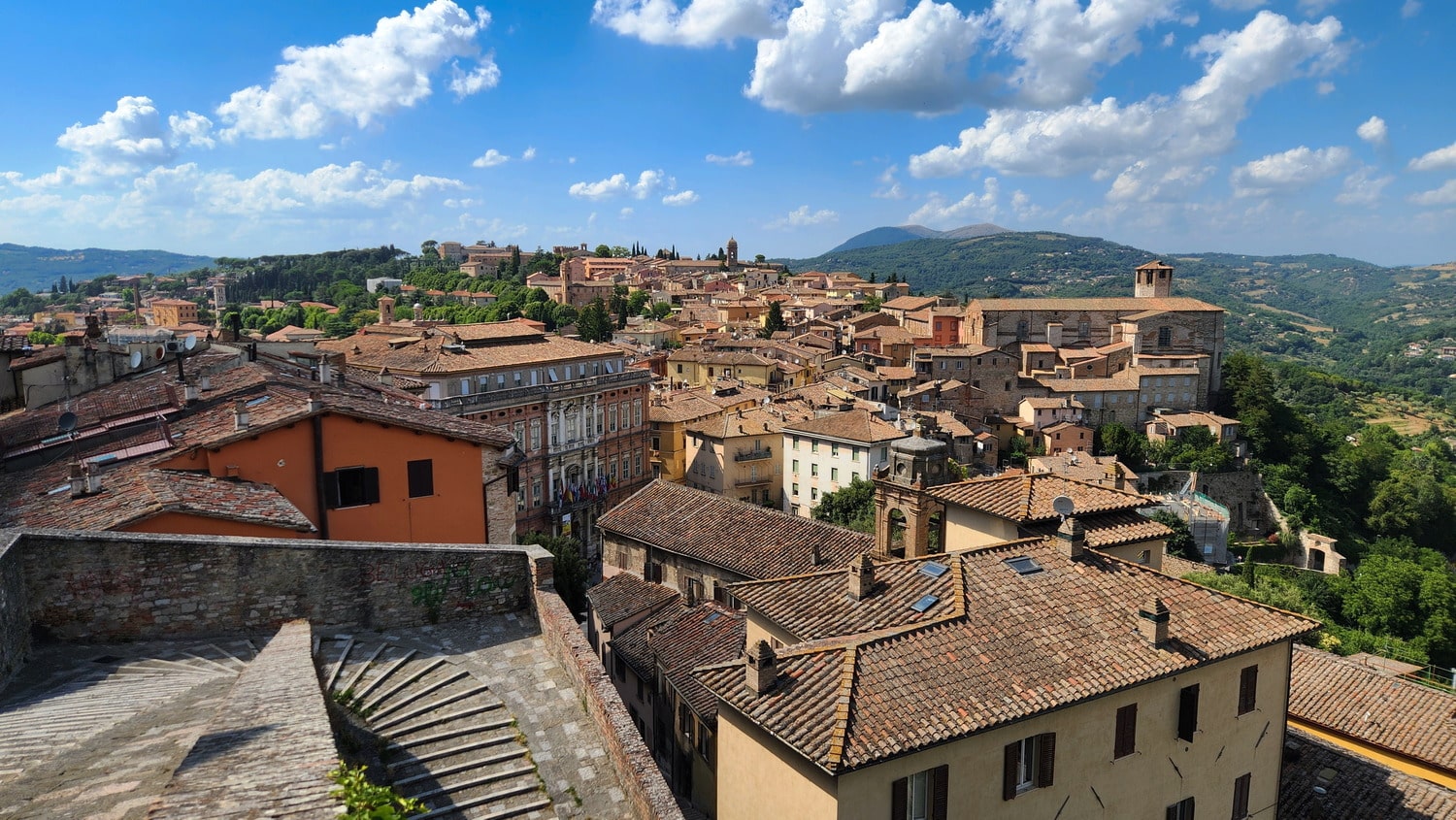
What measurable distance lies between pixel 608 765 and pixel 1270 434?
289 feet

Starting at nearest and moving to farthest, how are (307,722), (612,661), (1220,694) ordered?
(307,722)
(1220,694)
(612,661)

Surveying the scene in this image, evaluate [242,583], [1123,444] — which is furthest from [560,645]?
[1123,444]

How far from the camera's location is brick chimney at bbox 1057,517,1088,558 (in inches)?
592

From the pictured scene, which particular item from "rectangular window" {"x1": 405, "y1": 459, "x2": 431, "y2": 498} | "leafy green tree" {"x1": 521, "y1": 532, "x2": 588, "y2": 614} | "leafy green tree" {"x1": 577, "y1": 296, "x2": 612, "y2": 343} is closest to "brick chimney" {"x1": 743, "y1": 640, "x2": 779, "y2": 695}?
"rectangular window" {"x1": 405, "y1": 459, "x2": 431, "y2": 498}

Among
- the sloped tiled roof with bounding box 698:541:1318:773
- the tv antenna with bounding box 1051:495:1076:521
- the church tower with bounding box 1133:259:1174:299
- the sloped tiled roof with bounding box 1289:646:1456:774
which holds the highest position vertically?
the church tower with bounding box 1133:259:1174:299

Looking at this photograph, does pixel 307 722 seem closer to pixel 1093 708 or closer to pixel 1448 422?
pixel 1093 708

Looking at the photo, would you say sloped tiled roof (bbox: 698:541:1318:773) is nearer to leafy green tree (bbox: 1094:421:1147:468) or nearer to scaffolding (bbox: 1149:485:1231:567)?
scaffolding (bbox: 1149:485:1231:567)

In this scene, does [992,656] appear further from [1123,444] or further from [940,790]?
[1123,444]

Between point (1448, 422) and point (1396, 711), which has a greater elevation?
point (1396, 711)

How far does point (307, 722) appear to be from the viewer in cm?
690

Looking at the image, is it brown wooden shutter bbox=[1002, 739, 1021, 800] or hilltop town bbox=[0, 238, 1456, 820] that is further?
brown wooden shutter bbox=[1002, 739, 1021, 800]

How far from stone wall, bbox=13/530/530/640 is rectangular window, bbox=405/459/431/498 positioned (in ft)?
14.3

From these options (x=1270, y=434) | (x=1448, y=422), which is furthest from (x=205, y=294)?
(x=1448, y=422)

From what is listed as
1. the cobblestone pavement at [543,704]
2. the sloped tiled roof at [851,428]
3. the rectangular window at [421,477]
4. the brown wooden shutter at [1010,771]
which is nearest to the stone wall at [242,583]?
the cobblestone pavement at [543,704]
